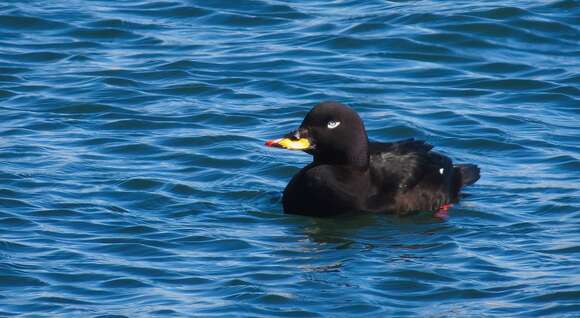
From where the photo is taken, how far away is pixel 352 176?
1250cm

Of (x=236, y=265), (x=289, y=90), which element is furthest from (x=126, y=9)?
(x=236, y=265)

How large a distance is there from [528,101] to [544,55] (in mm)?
1663

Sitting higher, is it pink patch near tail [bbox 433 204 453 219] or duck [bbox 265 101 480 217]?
duck [bbox 265 101 480 217]

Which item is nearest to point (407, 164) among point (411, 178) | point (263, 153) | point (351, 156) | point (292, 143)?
point (411, 178)

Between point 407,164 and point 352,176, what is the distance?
1.62ft

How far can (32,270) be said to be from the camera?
1076 cm

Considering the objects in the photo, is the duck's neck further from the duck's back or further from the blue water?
the blue water

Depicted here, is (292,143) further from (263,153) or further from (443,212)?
(263,153)

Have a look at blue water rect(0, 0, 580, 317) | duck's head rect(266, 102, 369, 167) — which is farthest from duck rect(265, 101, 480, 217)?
blue water rect(0, 0, 580, 317)

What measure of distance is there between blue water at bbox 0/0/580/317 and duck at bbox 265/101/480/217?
165mm

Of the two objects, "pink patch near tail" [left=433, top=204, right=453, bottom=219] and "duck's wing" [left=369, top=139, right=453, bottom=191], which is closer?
"pink patch near tail" [left=433, top=204, right=453, bottom=219]

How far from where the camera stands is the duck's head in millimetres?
12359

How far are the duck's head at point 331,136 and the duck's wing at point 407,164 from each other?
0.23 m

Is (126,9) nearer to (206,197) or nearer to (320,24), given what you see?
(320,24)
